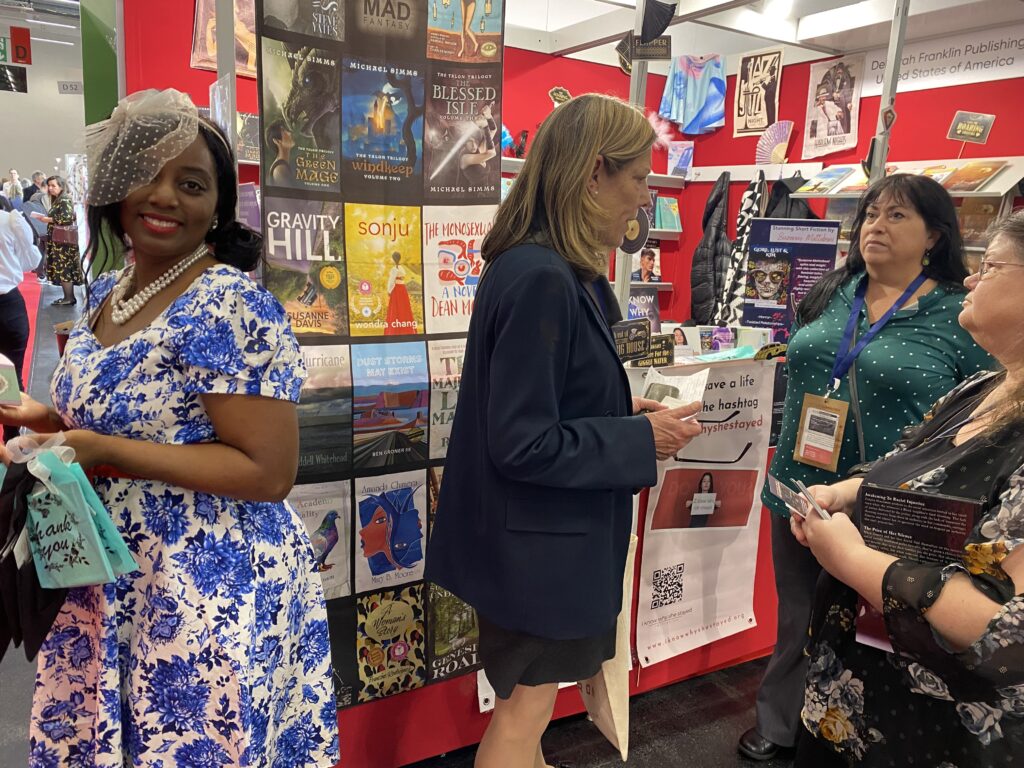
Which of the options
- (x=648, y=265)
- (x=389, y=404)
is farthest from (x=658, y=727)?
(x=648, y=265)

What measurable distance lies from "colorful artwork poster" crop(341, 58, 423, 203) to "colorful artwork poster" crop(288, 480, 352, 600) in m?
0.78

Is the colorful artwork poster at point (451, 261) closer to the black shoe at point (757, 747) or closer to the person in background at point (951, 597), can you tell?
the person in background at point (951, 597)

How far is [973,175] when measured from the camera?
3996 mm

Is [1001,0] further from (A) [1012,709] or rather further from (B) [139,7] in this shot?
(B) [139,7]

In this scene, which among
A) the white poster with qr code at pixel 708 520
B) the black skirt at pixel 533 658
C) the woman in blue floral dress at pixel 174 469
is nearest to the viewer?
the woman in blue floral dress at pixel 174 469

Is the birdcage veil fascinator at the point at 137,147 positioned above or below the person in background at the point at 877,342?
above

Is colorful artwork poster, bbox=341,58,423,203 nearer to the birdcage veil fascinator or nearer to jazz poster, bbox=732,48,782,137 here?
the birdcage veil fascinator

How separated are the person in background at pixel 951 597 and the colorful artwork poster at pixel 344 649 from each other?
119 centimetres

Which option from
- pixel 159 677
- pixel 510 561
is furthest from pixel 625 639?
pixel 159 677

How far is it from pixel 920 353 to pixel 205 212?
1.87m

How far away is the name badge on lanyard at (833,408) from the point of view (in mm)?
2096

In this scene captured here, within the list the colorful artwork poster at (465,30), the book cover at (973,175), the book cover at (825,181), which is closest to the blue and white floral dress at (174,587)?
the colorful artwork poster at (465,30)

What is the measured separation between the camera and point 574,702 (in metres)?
2.53

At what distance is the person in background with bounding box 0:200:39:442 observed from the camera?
4.54m
